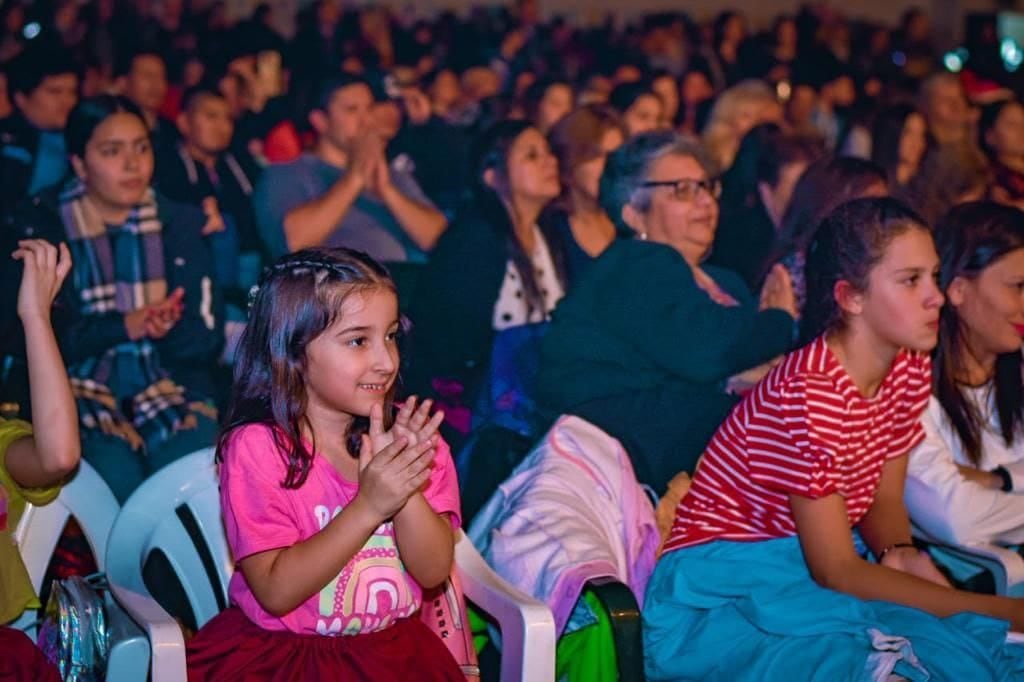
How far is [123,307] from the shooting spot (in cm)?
377

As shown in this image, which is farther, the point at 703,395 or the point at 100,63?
the point at 100,63

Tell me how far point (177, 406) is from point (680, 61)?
27.8ft

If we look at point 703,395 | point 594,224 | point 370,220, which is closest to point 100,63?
point 370,220

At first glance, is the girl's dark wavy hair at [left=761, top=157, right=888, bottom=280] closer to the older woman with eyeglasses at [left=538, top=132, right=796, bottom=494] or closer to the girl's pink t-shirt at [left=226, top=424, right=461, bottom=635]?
the older woman with eyeglasses at [left=538, top=132, right=796, bottom=494]

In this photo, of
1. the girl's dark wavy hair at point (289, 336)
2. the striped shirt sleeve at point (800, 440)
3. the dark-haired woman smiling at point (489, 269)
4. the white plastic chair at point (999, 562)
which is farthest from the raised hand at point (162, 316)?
the white plastic chair at point (999, 562)

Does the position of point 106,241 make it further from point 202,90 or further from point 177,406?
point 202,90

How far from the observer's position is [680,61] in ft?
37.3

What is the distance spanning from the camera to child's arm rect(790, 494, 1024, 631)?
2518 millimetres

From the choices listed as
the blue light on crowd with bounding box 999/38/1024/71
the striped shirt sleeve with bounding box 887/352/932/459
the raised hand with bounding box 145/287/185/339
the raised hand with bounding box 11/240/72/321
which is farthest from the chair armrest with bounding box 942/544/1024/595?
the blue light on crowd with bounding box 999/38/1024/71

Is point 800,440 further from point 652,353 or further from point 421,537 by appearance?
point 421,537

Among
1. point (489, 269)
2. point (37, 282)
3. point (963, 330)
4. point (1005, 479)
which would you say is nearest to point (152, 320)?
point (489, 269)

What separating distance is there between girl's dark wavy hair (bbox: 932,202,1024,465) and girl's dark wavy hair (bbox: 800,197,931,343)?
491mm

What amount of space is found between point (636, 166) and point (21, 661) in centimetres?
201

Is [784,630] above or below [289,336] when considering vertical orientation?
below
